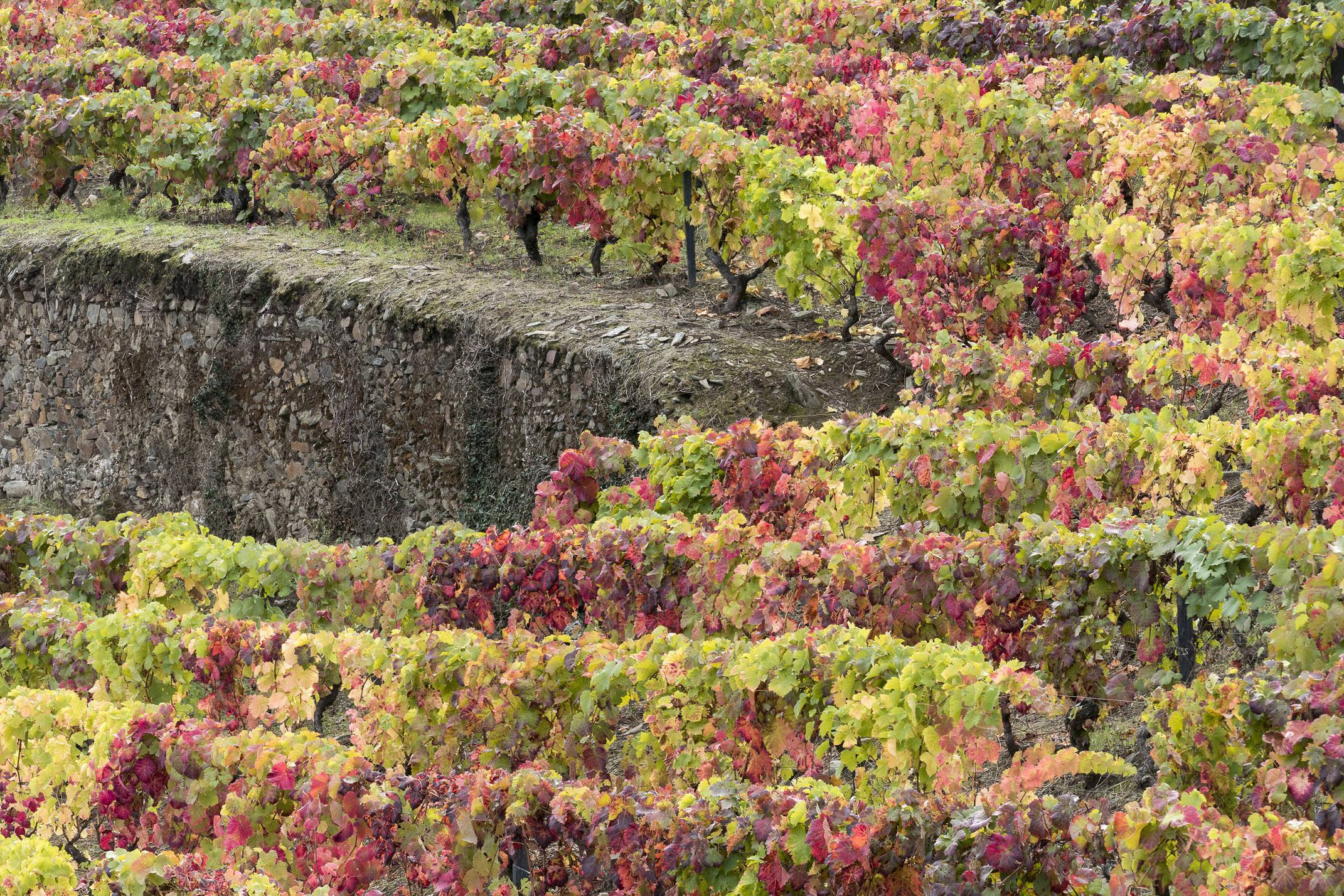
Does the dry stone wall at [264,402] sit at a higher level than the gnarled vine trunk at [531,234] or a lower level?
lower

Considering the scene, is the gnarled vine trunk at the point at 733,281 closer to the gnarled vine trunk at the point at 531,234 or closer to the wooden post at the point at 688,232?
the wooden post at the point at 688,232

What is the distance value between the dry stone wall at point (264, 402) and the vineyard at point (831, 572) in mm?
445

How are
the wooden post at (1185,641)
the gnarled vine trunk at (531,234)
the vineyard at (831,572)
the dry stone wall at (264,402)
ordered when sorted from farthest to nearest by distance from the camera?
the gnarled vine trunk at (531,234), the dry stone wall at (264,402), the wooden post at (1185,641), the vineyard at (831,572)

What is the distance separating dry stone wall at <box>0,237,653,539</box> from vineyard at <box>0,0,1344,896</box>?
0.44m

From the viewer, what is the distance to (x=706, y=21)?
728 inches

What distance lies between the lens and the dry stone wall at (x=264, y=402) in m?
11.6

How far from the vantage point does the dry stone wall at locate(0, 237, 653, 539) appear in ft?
37.9

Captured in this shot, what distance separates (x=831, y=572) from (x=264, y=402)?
725cm

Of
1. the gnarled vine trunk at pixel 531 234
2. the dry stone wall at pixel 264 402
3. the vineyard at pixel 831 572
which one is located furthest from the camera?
the gnarled vine trunk at pixel 531 234

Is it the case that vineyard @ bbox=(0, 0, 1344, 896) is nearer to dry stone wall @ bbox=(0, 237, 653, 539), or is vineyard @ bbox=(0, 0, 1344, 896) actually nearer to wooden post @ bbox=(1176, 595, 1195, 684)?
wooden post @ bbox=(1176, 595, 1195, 684)

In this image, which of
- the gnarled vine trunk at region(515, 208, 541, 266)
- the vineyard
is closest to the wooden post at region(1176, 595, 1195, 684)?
the vineyard

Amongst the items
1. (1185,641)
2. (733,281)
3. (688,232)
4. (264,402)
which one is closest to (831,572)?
(1185,641)

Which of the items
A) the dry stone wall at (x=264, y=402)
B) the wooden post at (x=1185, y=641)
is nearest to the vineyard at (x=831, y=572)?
the wooden post at (x=1185, y=641)

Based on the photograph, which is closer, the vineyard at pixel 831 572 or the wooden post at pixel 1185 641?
the vineyard at pixel 831 572
